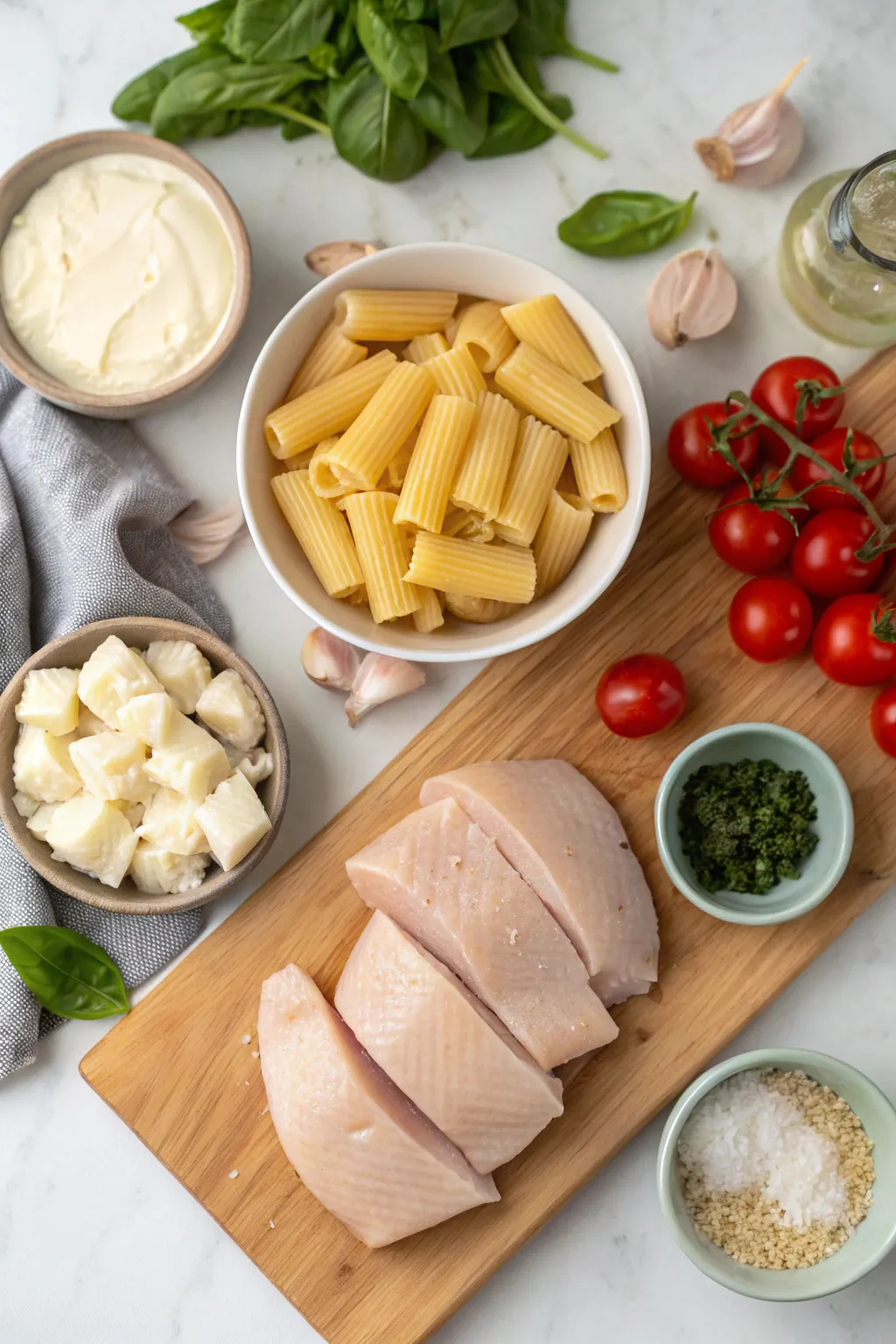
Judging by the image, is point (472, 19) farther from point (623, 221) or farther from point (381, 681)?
point (381, 681)

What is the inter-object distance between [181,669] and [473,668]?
22.0 inches

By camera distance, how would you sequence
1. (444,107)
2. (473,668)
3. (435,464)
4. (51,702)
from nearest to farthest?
(435,464) < (51,702) < (444,107) < (473,668)

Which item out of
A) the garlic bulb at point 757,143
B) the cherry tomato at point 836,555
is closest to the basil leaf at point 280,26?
the garlic bulb at point 757,143

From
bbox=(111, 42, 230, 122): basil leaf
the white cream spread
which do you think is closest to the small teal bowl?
the white cream spread

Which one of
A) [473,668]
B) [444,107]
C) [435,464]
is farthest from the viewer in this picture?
[473,668]

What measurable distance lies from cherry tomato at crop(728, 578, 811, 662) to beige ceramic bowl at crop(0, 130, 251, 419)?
1.06m

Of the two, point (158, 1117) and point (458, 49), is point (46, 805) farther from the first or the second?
point (458, 49)

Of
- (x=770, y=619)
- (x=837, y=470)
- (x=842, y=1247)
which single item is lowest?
(x=842, y=1247)

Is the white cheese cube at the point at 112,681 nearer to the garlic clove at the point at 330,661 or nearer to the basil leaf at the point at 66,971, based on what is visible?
the garlic clove at the point at 330,661

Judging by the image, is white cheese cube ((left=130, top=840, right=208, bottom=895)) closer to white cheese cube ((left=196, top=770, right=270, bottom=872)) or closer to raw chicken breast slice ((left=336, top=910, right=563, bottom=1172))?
white cheese cube ((left=196, top=770, right=270, bottom=872))

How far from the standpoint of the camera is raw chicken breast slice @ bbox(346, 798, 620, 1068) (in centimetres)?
A: 196

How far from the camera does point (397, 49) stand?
202 centimetres

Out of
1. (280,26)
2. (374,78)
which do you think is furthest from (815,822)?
(280,26)

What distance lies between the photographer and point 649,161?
2.26 m
